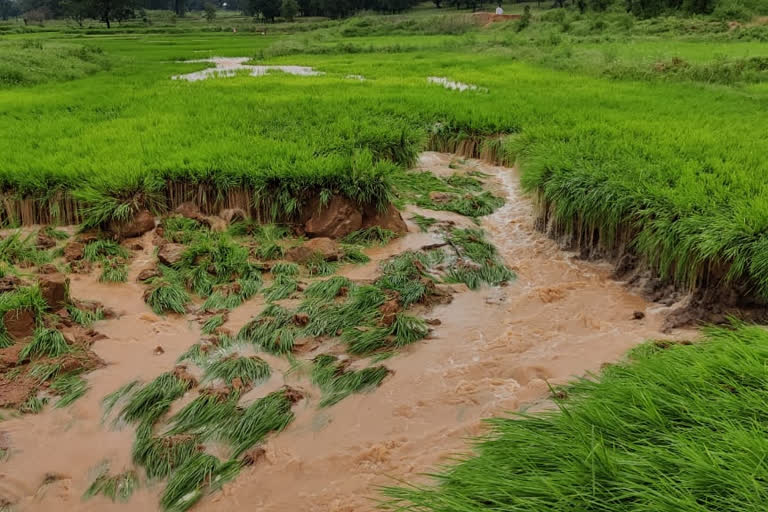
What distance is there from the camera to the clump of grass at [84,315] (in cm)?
434

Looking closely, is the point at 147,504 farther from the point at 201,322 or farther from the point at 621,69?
the point at 621,69

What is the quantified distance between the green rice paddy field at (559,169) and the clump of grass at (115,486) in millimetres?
1494

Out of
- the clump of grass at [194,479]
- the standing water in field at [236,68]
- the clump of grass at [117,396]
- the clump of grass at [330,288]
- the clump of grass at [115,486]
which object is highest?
the standing water in field at [236,68]

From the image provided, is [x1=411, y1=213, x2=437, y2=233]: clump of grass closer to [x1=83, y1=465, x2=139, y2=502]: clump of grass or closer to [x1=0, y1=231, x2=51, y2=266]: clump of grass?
[x1=0, y1=231, x2=51, y2=266]: clump of grass

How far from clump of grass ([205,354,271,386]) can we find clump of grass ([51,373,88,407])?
82 cm

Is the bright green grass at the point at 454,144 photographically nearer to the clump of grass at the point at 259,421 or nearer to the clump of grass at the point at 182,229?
the clump of grass at the point at 182,229

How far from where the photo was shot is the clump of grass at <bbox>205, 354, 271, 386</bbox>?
12.1 ft

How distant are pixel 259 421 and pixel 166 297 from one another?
198cm


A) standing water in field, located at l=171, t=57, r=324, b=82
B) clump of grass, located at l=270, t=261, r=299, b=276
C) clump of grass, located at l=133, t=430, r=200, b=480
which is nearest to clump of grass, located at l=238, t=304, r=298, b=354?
clump of grass, located at l=270, t=261, r=299, b=276

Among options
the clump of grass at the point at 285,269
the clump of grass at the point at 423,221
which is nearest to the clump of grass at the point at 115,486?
the clump of grass at the point at 285,269

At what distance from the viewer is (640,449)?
204 cm

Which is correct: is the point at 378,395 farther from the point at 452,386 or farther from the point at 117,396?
the point at 117,396

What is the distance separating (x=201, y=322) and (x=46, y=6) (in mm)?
97136

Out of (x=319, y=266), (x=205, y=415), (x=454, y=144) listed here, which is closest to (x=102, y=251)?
(x=319, y=266)
